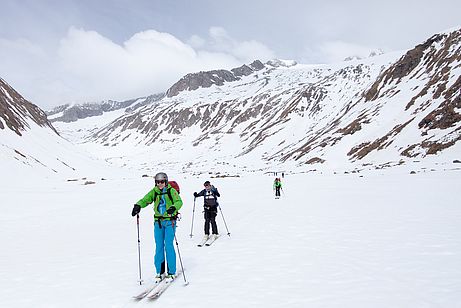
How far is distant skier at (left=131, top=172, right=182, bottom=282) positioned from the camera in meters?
9.53

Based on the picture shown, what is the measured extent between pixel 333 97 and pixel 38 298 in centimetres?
16790

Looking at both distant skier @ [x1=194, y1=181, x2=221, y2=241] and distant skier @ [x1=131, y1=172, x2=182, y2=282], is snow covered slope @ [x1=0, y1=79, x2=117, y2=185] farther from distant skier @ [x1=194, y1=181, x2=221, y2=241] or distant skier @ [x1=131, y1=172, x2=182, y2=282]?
distant skier @ [x1=131, y1=172, x2=182, y2=282]

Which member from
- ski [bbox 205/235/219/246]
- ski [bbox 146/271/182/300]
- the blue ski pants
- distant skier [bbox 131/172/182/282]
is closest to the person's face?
distant skier [bbox 131/172/182/282]

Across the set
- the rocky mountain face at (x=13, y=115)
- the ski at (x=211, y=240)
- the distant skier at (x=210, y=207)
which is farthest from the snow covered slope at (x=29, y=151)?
the ski at (x=211, y=240)

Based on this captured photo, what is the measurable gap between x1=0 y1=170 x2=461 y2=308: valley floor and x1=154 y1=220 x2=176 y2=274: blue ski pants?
57 cm

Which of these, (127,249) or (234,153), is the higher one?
(234,153)

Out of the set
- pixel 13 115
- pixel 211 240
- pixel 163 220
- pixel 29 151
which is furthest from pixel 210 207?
pixel 13 115

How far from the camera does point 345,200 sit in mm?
24703

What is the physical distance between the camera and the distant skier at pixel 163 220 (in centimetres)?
953

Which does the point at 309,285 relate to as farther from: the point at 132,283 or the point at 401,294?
the point at 132,283

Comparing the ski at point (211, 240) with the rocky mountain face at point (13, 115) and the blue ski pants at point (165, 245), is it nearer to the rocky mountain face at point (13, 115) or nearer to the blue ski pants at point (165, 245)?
→ the blue ski pants at point (165, 245)

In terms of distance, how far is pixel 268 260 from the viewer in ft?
35.1

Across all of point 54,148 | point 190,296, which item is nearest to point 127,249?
point 190,296

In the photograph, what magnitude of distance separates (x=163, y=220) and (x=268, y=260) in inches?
134
